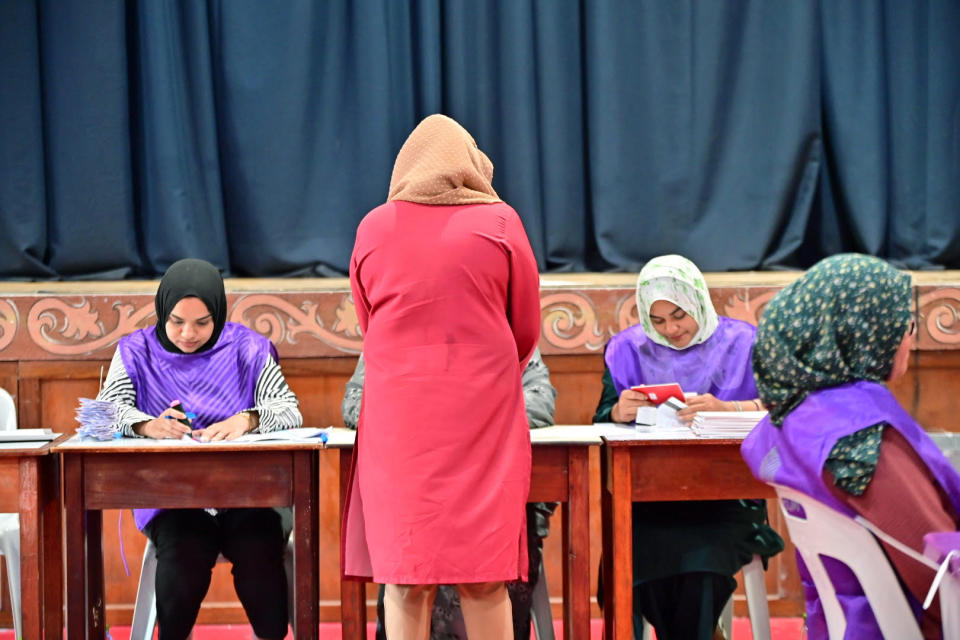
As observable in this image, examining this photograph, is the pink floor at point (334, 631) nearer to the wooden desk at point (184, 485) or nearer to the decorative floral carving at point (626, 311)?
the wooden desk at point (184, 485)

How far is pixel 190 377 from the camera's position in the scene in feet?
10.1

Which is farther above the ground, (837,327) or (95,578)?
(837,327)

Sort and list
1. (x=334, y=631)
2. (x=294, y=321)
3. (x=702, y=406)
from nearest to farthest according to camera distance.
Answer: (x=702, y=406) < (x=334, y=631) < (x=294, y=321)

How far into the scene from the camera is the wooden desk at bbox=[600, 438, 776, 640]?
8.82 ft

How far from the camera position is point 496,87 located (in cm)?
406

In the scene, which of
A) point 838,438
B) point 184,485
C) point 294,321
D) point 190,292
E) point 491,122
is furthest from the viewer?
point 491,122

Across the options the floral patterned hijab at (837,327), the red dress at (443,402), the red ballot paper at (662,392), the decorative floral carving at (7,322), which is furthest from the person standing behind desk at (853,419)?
the decorative floral carving at (7,322)

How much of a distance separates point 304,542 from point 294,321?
117 cm

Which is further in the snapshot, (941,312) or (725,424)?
(941,312)

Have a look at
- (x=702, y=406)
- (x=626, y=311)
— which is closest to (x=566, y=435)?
(x=702, y=406)

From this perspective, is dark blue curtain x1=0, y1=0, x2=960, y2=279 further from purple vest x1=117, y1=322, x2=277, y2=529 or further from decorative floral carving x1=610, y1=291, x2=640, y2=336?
purple vest x1=117, y1=322, x2=277, y2=529

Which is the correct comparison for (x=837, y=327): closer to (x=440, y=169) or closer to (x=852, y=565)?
(x=852, y=565)

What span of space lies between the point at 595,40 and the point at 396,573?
246 centimetres

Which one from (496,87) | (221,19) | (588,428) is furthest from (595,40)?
(588,428)
